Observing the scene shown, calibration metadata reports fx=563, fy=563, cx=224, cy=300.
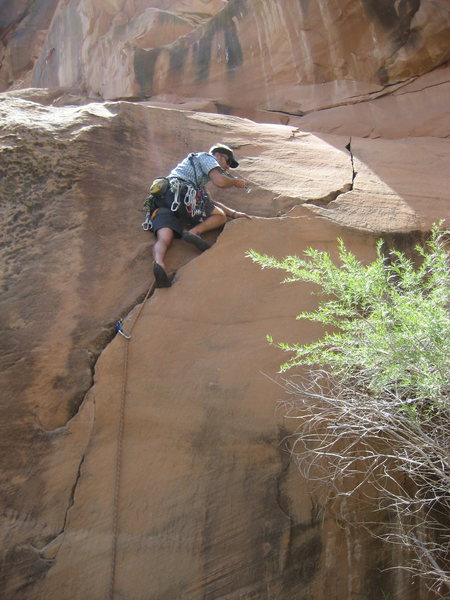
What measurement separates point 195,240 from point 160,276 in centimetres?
37

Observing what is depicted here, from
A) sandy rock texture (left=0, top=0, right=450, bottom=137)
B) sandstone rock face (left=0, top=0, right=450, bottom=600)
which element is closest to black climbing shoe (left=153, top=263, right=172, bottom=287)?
sandstone rock face (left=0, top=0, right=450, bottom=600)

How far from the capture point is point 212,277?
144 inches

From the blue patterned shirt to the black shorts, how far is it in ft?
0.44

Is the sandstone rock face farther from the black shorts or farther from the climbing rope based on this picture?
the black shorts

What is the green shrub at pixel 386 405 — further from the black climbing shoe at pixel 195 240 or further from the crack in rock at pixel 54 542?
the crack in rock at pixel 54 542

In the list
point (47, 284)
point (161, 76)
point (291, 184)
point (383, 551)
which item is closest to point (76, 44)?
point (161, 76)

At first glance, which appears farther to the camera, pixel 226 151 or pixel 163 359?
pixel 226 151

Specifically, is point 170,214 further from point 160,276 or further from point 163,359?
point 163,359

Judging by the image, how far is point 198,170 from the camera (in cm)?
399

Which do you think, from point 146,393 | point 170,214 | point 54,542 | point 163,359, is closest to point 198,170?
point 170,214

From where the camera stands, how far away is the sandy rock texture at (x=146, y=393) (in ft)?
9.53

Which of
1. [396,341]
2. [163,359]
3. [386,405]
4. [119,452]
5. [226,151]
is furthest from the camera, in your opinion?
[226,151]

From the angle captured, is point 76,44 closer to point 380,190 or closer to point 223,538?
point 380,190

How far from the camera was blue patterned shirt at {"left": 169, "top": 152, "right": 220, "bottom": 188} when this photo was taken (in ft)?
12.9
